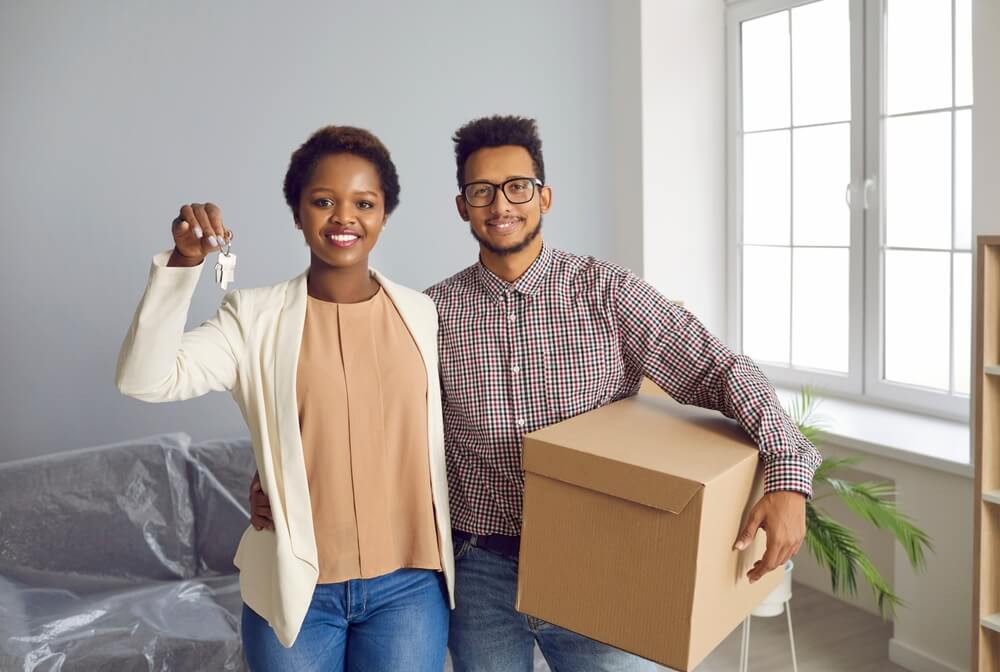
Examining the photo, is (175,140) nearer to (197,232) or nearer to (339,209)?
(339,209)

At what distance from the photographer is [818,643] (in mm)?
2797

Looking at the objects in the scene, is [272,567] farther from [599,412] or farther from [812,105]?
[812,105]

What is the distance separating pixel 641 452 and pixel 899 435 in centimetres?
172

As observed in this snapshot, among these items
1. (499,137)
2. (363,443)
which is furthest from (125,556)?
(499,137)

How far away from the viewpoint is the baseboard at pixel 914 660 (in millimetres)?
2578

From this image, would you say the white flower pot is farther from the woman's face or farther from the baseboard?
the woman's face

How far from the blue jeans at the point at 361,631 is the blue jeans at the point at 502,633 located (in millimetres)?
90

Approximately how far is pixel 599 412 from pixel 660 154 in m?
2.10

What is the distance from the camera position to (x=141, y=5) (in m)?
2.69

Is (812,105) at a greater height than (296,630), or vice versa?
(812,105)

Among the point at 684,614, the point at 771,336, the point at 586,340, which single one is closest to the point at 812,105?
the point at 771,336

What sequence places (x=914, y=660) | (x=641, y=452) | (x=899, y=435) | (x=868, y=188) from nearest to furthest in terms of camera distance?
(x=641, y=452) < (x=914, y=660) < (x=899, y=435) < (x=868, y=188)

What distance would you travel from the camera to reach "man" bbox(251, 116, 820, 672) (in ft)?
4.86

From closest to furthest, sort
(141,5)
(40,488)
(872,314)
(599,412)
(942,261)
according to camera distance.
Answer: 1. (599,412)
2. (40,488)
3. (141,5)
4. (942,261)
5. (872,314)
